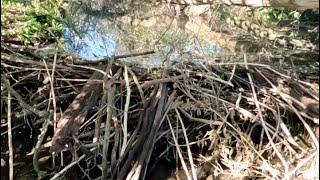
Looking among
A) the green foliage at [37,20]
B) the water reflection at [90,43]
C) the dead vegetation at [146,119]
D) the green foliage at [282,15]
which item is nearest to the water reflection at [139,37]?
the water reflection at [90,43]

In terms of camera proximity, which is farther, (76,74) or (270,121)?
(76,74)

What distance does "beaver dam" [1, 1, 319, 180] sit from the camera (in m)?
2.46

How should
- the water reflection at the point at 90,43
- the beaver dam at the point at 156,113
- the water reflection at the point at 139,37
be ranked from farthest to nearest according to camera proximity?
the water reflection at the point at 90,43 < the water reflection at the point at 139,37 < the beaver dam at the point at 156,113

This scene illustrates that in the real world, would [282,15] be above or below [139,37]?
above

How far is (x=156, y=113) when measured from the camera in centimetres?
268

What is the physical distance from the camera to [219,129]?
267 centimetres

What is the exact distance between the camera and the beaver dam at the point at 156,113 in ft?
8.07

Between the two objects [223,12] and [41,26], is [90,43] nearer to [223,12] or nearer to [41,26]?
[41,26]

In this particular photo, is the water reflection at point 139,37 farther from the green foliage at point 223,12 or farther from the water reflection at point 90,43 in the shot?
the green foliage at point 223,12

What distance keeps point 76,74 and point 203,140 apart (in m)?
0.80

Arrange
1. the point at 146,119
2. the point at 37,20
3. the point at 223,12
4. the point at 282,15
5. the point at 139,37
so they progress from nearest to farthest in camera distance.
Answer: the point at 146,119 < the point at 282,15 < the point at 37,20 < the point at 139,37 < the point at 223,12

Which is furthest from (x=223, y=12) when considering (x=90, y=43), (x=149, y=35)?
(x=90, y=43)

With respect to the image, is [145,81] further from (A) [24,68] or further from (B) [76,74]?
(A) [24,68]

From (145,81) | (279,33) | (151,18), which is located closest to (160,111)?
(145,81)
